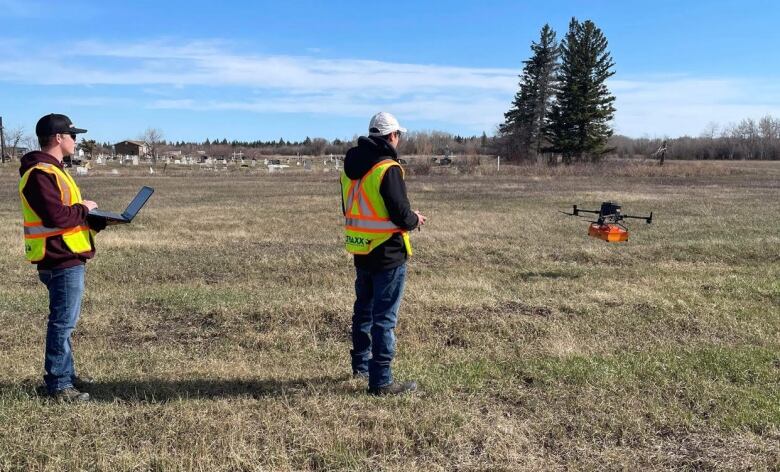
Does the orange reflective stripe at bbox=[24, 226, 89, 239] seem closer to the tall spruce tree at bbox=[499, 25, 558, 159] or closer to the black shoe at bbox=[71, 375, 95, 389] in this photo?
the black shoe at bbox=[71, 375, 95, 389]

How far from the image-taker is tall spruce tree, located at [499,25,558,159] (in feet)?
215

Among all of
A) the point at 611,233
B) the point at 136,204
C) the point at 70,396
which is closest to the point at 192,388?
the point at 70,396

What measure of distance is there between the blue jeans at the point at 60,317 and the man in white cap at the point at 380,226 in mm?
2095

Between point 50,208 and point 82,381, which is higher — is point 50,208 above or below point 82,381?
above

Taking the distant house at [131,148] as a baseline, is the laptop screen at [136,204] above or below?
below

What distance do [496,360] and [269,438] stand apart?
8.10 ft

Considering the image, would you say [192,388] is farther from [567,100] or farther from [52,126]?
[567,100]

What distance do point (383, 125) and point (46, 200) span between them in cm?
245

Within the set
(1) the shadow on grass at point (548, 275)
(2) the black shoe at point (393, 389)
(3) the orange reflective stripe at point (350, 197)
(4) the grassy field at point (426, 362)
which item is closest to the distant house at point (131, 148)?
(4) the grassy field at point (426, 362)

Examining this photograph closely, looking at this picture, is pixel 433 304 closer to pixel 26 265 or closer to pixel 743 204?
pixel 26 265

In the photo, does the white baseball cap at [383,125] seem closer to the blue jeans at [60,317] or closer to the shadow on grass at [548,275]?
the blue jeans at [60,317]

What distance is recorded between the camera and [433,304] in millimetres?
7590

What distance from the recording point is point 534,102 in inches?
2596

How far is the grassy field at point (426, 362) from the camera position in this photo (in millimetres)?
3727
